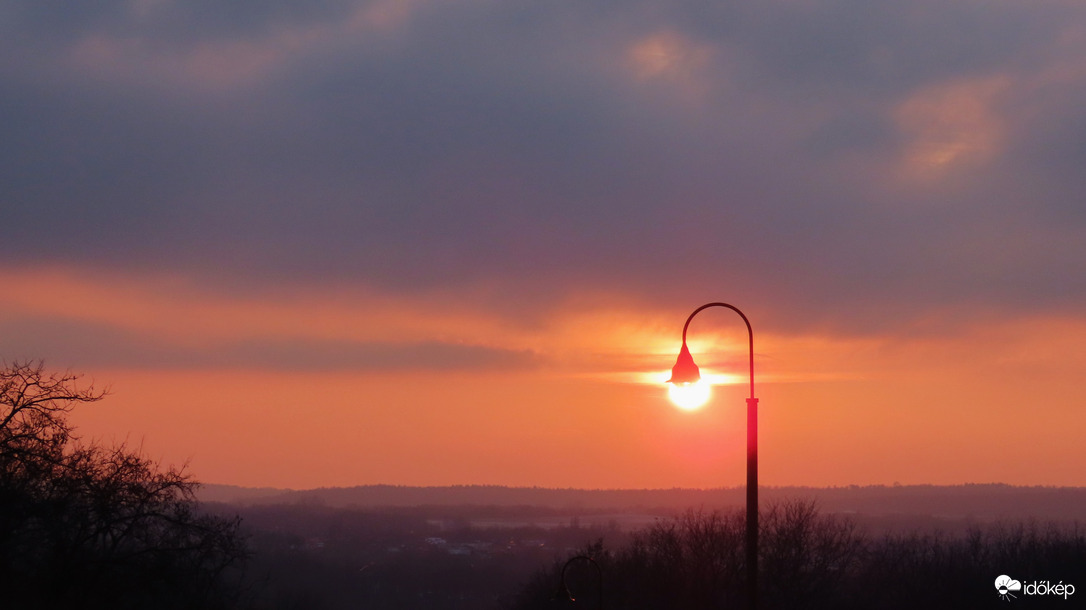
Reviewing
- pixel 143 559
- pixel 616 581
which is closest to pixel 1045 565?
pixel 616 581

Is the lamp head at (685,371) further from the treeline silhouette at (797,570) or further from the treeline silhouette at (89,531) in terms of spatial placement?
the treeline silhouette at (797,570)

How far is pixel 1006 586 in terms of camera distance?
82750 mm

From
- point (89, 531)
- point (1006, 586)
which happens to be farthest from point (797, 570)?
point (89, 531)

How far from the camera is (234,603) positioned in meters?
45.6

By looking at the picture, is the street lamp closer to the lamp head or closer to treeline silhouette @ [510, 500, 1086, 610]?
the lamp head

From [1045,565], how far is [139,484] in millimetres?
81202

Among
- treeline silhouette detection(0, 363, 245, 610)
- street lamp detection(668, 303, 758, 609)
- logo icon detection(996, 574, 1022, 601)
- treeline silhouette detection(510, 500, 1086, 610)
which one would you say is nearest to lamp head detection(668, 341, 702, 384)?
street lamp detection(668, 303, 758, 609)

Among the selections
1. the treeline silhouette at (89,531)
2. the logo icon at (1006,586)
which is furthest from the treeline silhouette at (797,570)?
the treeline silhouette at (89,531)

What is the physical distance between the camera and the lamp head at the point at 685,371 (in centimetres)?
2108

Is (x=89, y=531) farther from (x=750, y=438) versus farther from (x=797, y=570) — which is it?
(x=797, y=570)

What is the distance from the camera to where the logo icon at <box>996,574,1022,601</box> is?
267ft

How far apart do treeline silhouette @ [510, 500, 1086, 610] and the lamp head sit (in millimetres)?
58954

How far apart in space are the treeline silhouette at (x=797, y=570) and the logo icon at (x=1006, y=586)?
0.60m

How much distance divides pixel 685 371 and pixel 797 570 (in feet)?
221
